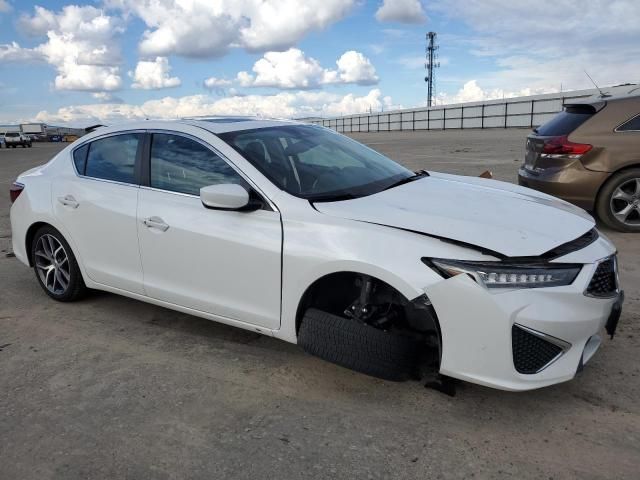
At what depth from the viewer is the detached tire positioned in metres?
2.80

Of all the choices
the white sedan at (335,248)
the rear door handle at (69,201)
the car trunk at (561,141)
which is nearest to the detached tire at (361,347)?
the white sedan at (335,248)

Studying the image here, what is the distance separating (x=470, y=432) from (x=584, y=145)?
4.51 metres

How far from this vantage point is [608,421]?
105 inches

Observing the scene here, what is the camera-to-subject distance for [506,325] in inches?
98.3

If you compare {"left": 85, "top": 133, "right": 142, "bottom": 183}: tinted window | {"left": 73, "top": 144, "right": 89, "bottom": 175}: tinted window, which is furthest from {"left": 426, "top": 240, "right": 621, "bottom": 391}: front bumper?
{"left": 73, "top": 144, "right": 89, "bottom": 175}: tinted window

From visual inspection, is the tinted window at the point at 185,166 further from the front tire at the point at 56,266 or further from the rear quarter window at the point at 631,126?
the rear quarter window at the point at 631,126

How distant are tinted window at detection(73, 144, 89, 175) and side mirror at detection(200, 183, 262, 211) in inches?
66.1

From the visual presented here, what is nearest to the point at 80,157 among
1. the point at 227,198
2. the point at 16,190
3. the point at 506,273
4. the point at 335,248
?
the point at 16,190

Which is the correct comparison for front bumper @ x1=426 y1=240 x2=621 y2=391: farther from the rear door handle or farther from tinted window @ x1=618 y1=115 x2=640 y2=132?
tinted window @ x1=618 y1=115 x2=640 y2=132

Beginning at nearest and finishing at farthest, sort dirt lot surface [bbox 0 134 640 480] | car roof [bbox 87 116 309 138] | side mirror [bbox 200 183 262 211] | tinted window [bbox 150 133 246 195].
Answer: dirt lot surface [bbox 0 134 640 480] < side mirror [bbox 200 183 262 211] < tinted window [bbox 150 133 246 195] < car roof [bbox 87 116 309 138]

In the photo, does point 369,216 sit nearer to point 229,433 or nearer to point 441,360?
point 441,360

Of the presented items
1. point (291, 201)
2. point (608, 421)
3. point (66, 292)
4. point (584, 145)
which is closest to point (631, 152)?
point (584, 145)

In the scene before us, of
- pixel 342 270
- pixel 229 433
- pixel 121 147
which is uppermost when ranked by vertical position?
pixel 121 147

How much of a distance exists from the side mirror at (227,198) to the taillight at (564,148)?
4303 mm
